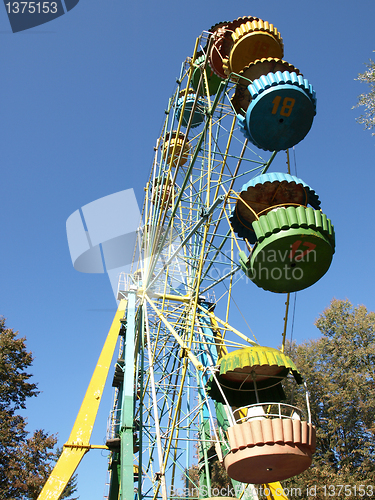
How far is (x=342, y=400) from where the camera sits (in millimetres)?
17234

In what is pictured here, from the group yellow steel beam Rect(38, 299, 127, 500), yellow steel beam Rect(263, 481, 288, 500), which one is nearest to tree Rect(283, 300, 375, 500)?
yellow steel beam Rect(263, 481, 288, 500)

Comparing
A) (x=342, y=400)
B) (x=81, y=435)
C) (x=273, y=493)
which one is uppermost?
(x=342, y=400)

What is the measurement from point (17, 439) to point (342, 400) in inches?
532

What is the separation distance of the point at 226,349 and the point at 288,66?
8441 mm

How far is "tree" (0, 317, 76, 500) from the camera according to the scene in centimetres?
1496

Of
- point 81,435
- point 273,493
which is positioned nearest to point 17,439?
point 81,435

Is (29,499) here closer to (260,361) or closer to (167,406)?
(167,406)

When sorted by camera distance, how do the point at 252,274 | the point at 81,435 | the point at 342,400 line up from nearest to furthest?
the point at 252,274, the point at 81,435, the point at 342,400

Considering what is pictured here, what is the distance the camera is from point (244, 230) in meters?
10.3

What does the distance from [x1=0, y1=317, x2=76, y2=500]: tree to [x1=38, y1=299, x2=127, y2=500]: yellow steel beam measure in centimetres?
427

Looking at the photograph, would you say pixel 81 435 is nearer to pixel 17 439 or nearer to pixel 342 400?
pixel 17 439

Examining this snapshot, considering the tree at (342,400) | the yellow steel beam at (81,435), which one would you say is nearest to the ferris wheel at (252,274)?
the yellow steel beam at (81,435)

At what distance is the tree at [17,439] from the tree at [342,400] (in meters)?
10.6

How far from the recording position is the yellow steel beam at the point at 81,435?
11352 mm
